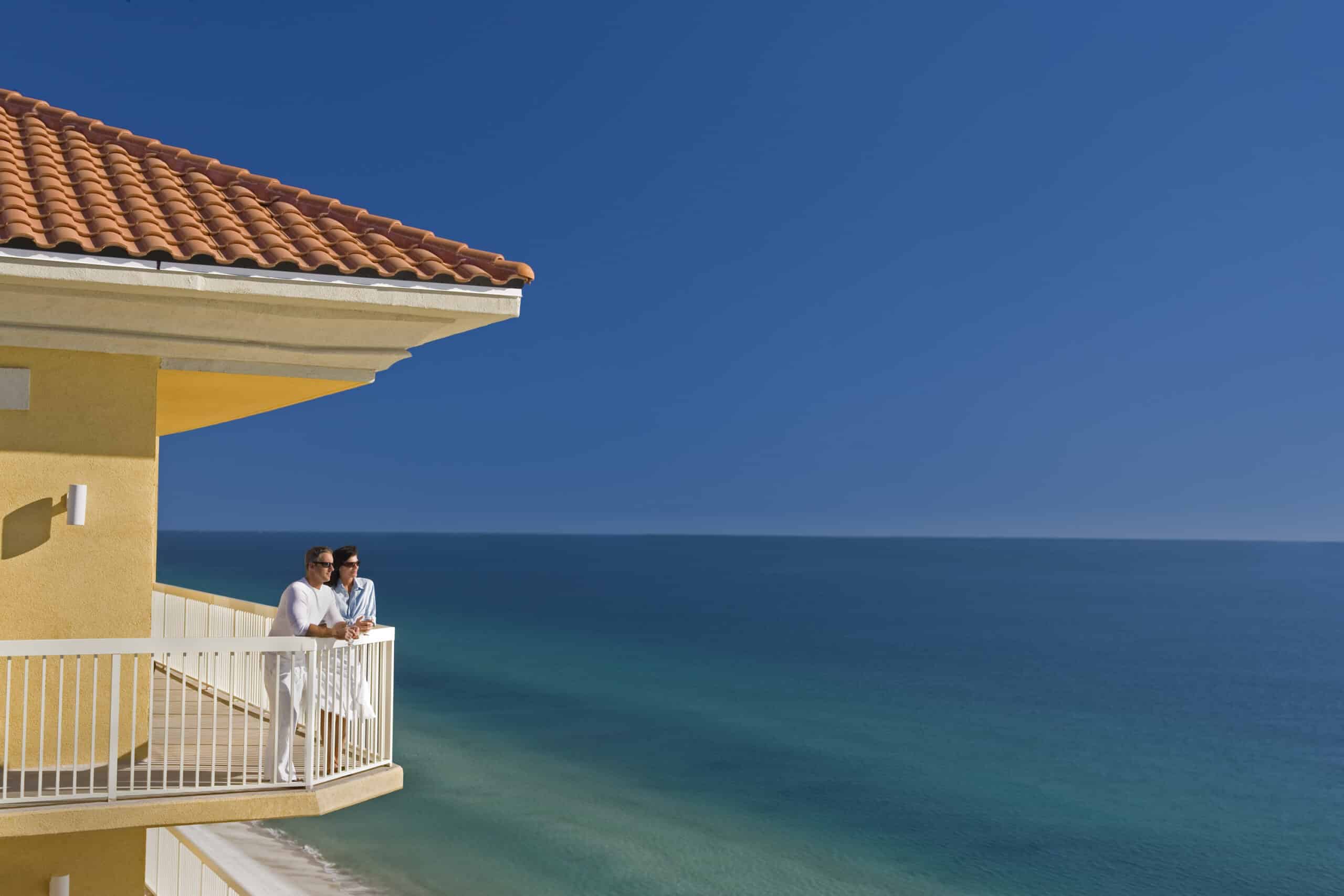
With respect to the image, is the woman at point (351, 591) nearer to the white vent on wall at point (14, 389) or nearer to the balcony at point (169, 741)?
the balcony at point (169, 741)

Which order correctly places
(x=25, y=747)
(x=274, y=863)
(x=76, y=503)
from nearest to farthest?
(x=25, y=747)
(x=76, y=503)
(x=274, y=863)

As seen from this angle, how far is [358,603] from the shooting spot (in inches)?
319

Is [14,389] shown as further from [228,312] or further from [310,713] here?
[310,713]

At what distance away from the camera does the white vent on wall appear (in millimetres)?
7203

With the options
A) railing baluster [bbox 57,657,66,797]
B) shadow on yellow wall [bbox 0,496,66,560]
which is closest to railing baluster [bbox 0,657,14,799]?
railing baluster [bbox 57,657,66,797]

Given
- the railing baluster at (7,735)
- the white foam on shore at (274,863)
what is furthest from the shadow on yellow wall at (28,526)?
the white foam on shore at (274,863)

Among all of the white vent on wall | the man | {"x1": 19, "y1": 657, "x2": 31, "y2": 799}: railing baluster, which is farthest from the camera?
the white vent on wall

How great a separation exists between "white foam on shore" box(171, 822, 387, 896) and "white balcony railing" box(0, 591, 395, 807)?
16.0 m

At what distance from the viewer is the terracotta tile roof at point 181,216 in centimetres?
726

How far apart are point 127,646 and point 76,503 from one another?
53.8 inches

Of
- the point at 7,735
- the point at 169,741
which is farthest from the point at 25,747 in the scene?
the point at 169,741

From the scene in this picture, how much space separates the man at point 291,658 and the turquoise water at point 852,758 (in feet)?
66.0

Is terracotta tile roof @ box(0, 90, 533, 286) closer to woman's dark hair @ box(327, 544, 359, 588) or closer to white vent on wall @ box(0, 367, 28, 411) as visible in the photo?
white vent on wall @ box(0, 367, 28, 411)

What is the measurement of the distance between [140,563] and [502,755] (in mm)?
33037
